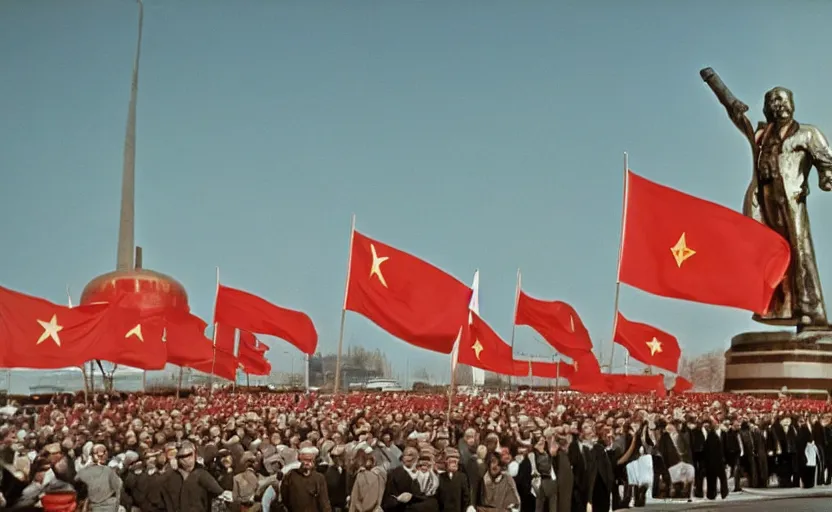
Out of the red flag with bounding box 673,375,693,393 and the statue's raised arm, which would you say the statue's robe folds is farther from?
the red flag with bounding box 673,375,693,393

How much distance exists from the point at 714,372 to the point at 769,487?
26.3m

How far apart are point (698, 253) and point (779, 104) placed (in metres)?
15.2

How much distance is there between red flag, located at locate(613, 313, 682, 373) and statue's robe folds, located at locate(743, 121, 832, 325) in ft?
20.1

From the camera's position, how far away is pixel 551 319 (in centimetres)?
1838

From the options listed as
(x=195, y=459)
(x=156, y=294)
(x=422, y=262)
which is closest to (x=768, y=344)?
(x=422, y=262)

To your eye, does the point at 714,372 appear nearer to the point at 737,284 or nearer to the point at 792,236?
the point at 792,236

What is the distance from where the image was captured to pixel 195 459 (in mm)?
9742

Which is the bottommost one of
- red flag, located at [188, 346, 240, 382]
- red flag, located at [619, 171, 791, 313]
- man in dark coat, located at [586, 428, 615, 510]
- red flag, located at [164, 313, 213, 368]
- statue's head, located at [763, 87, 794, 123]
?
man in dark coat, located at [586, 428, 615, 510]

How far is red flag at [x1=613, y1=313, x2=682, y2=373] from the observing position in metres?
21.5

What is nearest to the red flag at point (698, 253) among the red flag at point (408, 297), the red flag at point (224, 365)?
the red flag at point (408, 297)

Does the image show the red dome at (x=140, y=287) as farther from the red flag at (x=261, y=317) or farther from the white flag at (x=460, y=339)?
the red flag at (x=261, y=317)

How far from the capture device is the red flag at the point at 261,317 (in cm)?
1792

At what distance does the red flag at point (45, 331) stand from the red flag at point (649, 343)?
34.2 ft

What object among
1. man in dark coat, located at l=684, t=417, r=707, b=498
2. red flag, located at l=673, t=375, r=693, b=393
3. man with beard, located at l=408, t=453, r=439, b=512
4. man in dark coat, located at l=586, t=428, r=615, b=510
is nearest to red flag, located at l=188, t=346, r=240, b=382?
man in dark coat, located at l=684, t=417, r=707, b=498
